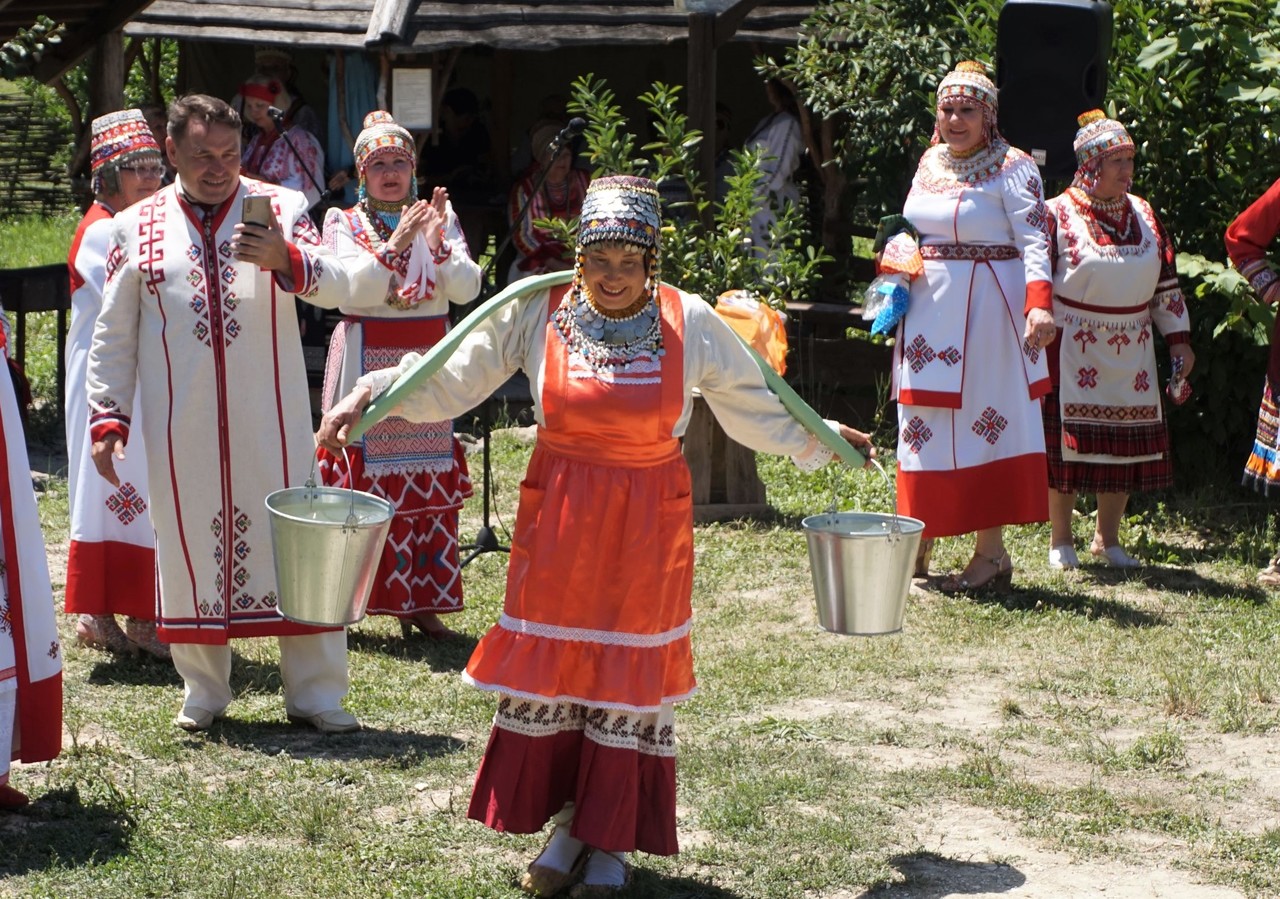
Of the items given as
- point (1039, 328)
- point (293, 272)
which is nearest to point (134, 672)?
point (293, 272)

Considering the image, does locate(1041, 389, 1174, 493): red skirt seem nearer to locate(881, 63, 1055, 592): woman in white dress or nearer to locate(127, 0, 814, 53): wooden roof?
locate(881, 63, 1055, 592): woman in white dress

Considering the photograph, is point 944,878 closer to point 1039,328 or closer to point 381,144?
point 1039,328

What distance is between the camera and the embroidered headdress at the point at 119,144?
21.6 feet

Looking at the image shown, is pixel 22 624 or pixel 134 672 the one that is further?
pixel 134 672

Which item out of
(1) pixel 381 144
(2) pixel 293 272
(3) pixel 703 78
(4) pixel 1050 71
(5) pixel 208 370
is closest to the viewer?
(2) pixel 293 272

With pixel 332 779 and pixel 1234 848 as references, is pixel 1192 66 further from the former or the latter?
pixel 332 779

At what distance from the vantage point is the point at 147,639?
6723 mm

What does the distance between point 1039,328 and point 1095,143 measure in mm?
1223

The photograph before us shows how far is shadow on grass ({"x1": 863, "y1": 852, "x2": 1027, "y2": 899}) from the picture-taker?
462 centimetres

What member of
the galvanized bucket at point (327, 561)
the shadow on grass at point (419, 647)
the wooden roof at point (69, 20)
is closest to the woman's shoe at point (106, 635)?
the shadow on grass at point (419, 647)

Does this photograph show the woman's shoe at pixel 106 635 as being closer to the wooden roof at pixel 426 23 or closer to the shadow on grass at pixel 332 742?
the shadow on grass at pixel 332 742

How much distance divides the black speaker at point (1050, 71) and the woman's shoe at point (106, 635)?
4.92 m

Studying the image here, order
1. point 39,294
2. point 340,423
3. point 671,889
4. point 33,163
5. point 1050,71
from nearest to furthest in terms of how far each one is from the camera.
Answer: point 340,423 → point 671,889 → point 1050,71 → point 39,294 → point 33,163

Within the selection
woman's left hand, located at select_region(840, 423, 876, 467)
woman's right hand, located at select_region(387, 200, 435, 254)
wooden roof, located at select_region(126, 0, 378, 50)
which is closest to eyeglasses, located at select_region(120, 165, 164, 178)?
woman's right hand, located at select_region(387, 200, 435, 254)
